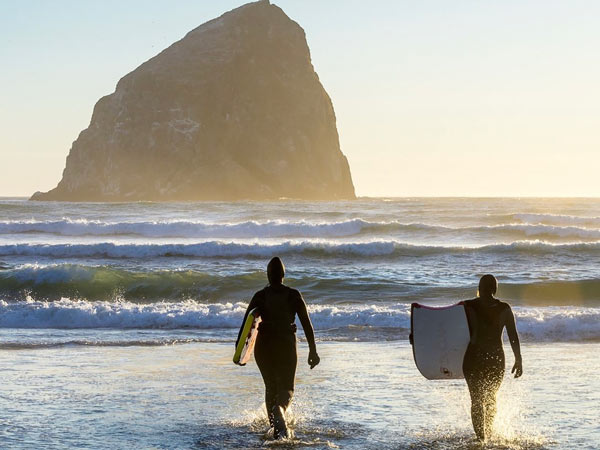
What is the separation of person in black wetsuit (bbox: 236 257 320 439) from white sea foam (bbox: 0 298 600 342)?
8903mm

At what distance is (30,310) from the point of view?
67.5 feet

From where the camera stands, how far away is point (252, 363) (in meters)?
13.8

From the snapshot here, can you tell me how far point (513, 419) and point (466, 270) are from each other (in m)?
22.2

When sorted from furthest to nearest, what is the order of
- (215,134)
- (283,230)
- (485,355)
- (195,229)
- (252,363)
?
(215,134) → (195,229) → (283,230) → (252,363) → (485,355)

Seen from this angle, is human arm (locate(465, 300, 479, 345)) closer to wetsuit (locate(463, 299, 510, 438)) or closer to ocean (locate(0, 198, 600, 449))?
wetsuit (locate(463, 299, 510, 438))

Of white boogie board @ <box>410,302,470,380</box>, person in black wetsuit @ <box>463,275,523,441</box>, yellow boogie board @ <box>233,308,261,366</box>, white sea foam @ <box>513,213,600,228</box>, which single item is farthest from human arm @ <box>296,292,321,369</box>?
white sea foam @ <box>513,213,600,228</box>

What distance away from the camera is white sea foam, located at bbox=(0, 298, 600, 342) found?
18266 mm

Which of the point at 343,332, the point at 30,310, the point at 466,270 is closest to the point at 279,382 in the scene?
the point at 343,332

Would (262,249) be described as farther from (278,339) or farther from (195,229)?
(278,339)

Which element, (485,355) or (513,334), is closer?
(485,355)

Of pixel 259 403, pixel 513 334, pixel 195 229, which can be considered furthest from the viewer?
pixel 195 229

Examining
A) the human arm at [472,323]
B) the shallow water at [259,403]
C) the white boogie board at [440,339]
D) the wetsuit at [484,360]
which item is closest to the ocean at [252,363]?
the shallow water at [259,403]

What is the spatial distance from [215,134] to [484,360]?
182 metres

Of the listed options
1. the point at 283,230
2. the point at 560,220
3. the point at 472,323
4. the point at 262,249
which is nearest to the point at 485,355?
the point at 472,323
